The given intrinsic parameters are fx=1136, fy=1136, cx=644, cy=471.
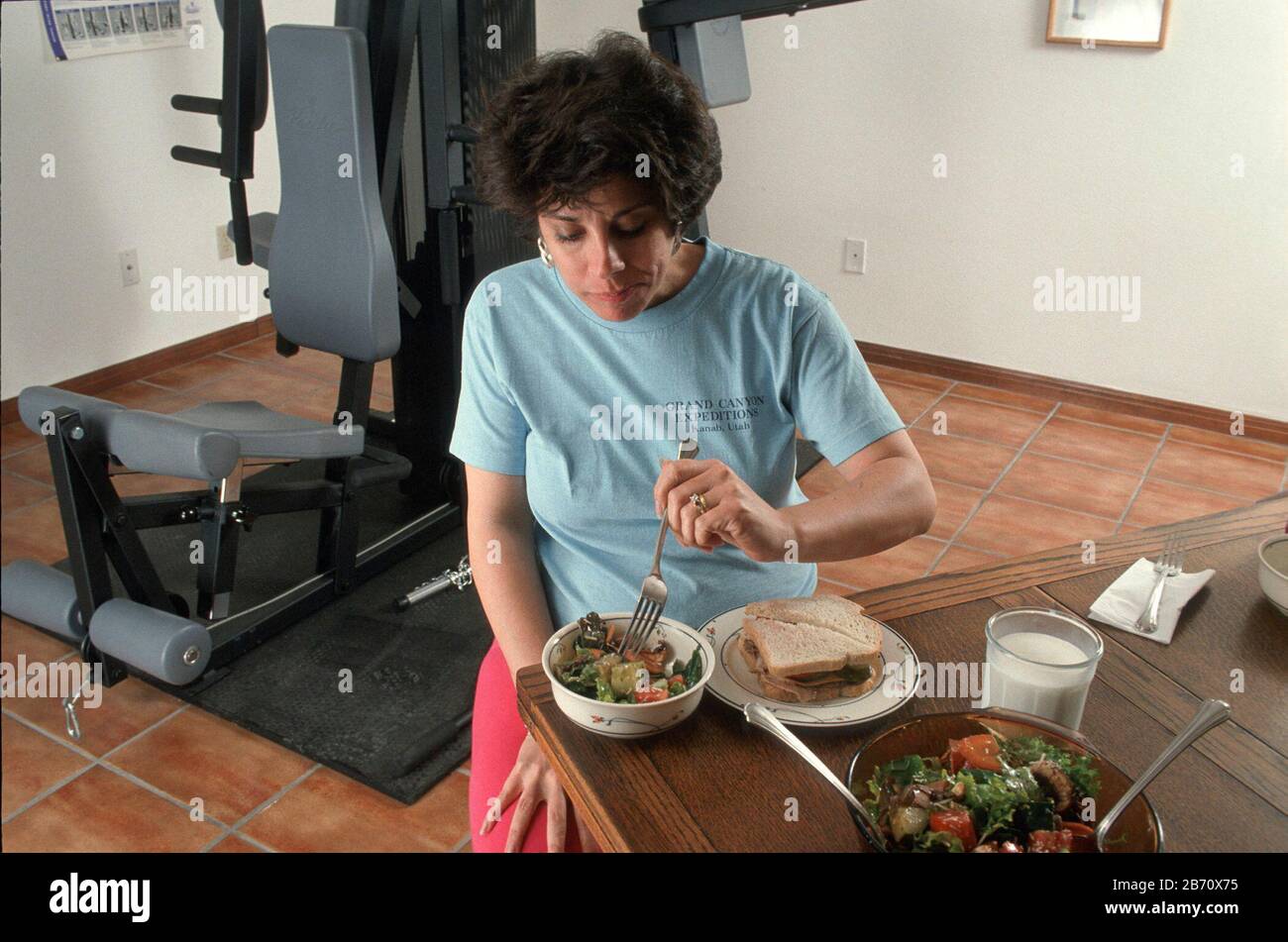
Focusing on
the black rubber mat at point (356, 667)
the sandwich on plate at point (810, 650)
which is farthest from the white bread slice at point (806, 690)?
the black rubber mat at point (356, 667)

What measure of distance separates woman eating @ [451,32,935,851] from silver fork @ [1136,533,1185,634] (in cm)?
22

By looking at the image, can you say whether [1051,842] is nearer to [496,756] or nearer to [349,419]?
[496,756]

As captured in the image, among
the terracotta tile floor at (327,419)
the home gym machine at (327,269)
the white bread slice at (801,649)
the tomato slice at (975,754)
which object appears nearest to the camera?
the tomato slice at (975,754)

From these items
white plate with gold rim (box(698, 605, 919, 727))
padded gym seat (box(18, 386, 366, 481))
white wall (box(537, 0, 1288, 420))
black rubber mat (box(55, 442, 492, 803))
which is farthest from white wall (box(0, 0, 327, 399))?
white wall (box(537, 0, 1288, 420))

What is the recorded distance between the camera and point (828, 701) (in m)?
0.92

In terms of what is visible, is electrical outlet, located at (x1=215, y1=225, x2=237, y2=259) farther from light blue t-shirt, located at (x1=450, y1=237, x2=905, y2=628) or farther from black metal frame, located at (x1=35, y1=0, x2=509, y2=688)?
light blue t-shirt, located at (x1=450, y1=237, x2=905, y2=628)

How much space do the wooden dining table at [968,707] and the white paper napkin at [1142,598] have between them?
11mm

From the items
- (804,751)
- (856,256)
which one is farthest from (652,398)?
(856,256)

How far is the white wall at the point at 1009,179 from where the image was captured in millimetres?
2951

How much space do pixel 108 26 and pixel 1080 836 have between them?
1040 millimetres

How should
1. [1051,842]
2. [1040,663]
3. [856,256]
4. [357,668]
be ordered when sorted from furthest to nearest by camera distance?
1. [856,256]
2. [357,668]
3. [1040,663]
4. [1051,842]

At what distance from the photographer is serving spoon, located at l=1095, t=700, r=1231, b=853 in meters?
0.76

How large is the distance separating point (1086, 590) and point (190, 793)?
1.40 meters

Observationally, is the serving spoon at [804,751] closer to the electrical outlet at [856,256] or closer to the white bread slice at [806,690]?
the white bread slice at [806,690]
